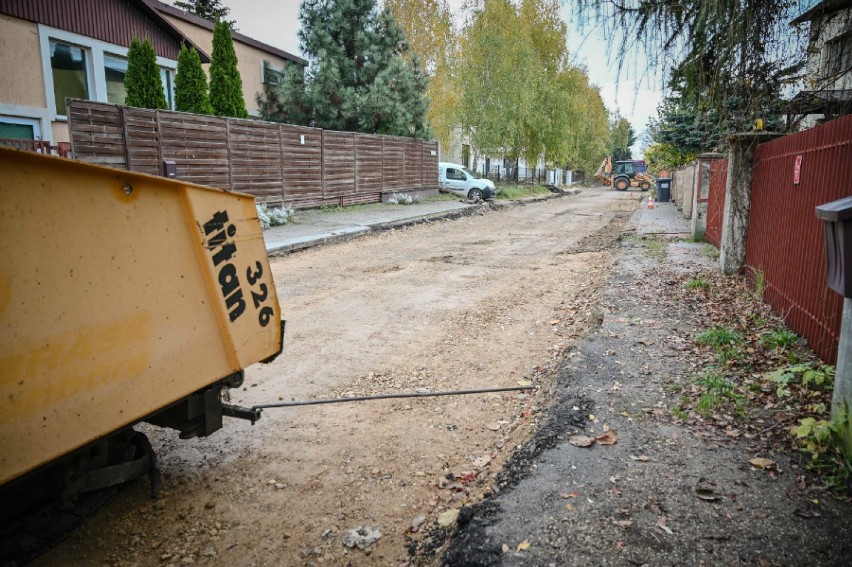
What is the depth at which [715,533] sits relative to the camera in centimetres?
258

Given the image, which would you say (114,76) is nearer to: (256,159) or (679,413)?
(256,159)

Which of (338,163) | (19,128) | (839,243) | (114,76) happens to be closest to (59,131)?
(19,128)

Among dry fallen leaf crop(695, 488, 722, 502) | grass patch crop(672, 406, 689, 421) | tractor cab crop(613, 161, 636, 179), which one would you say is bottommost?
Result: dry fallen leaf crop(695, 488, 722, 502)

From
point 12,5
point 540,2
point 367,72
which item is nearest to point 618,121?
point 540,2

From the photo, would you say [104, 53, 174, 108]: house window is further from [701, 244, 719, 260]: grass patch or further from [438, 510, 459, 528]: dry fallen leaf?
[438, 510, 459, 528]: dry fallen leaf

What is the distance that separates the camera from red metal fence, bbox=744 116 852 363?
4598 mm

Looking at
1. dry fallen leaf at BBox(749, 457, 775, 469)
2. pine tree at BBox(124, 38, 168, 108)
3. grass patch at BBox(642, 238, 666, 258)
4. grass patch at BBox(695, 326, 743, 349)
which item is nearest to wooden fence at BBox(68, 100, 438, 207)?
pine tree at BBox(124, 38, 168, 108)

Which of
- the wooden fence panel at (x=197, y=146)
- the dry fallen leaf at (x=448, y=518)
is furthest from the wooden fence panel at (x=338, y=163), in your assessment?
the dry fallen leaf at (x=448, y=518)

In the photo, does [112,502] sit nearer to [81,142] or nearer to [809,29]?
[809,29]

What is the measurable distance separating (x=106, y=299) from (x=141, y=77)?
16590mm

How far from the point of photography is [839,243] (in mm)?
2912

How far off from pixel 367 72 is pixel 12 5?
1276cm

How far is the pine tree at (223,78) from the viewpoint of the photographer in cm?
1944

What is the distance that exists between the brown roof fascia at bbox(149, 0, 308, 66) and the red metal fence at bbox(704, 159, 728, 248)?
19212 millimetres
